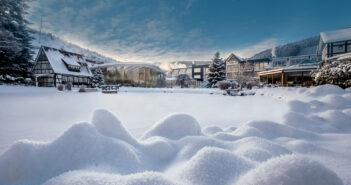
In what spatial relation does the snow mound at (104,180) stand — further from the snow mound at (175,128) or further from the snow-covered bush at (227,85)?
the snow-covered bush at (227,85)

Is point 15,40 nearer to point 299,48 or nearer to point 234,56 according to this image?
point 234,56

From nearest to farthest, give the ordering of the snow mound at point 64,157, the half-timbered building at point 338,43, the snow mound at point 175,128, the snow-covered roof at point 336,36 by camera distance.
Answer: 1. the snow mound at point 64,157
2. the snow mound at point 175,128
3. the half-timbered building at point 338,43
4. the snow-covered roof at point 336,36

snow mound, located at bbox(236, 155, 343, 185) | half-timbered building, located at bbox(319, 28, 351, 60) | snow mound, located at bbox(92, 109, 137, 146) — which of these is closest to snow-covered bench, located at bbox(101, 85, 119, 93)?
snow mound, located at bbox(92, 109, 137, 146)

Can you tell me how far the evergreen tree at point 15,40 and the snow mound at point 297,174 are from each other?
17.7 metres

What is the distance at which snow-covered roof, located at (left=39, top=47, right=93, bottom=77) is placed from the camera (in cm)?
1909

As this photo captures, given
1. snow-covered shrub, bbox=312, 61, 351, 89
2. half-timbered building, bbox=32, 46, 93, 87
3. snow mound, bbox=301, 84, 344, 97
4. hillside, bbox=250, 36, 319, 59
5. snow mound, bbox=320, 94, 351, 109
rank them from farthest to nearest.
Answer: hillside, bbox=250, 36, 319, 59 < half-timbered building, bbox=32, 46, 93, 87 < snow-covered shrub, bbox=312, 61, 351, 89 < snow mound, bbox=301, 84, 344, 97 < snow mound, bbox=320, 94, 351, 109

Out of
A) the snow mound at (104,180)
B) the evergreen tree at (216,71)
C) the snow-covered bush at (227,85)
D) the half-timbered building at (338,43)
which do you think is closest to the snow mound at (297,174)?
the snow mound at (104,180)

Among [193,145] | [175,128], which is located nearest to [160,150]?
[193,145]

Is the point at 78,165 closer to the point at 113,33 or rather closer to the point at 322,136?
the point at 322,136

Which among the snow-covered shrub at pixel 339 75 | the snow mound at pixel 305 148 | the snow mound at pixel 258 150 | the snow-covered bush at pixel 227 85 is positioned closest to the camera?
the snow mound at pixel 258 150

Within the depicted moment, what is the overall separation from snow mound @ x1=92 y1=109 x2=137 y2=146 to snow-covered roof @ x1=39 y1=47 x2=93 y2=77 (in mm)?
22977

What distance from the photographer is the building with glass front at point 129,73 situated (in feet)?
80.1

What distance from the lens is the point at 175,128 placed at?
1.59 meters

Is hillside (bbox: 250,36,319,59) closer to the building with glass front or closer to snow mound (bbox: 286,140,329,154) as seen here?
the building with glass front
